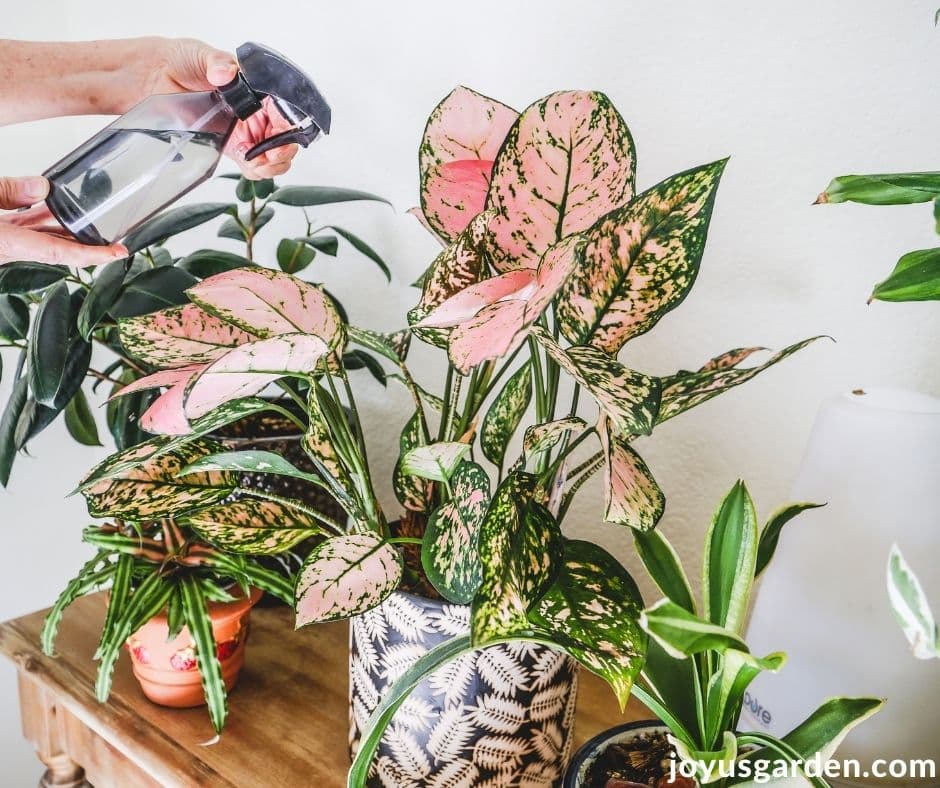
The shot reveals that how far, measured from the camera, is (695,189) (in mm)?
410

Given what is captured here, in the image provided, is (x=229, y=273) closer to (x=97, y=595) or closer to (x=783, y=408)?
(x=783, y=408)

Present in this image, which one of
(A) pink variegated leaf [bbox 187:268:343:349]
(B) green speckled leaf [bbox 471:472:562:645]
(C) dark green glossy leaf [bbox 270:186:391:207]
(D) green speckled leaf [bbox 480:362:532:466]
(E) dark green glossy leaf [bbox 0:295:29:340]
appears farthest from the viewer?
(C) dark green glossy leaf [bbox 270:186:391:207]

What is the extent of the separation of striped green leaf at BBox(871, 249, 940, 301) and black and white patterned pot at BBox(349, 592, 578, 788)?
345 mm

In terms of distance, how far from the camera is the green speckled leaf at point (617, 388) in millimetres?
371

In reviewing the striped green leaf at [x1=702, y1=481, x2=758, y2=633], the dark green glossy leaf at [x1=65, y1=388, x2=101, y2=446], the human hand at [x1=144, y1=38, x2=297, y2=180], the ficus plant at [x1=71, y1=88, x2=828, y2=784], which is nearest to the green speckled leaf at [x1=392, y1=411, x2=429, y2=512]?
the ficus plant at [x1=71, y1=88, x2=828, y2=784]

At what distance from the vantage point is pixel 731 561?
462mm

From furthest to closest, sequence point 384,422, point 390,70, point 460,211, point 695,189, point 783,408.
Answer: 1. point 384,422
2. point 390,70
3. point 783,408
4. point 460,211
5. point 695,189

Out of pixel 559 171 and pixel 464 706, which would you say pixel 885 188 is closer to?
pixel 559 171

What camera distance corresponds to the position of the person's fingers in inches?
23.9

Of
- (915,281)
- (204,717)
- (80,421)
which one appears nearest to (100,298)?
(80,421)

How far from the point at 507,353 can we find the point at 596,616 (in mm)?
182

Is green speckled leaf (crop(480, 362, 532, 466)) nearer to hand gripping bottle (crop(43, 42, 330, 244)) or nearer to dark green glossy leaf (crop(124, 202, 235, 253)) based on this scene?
hand gripping bottle (crop(43, 42, 330, 244))

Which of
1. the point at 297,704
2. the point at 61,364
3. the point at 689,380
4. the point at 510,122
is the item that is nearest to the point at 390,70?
the point at 510,122

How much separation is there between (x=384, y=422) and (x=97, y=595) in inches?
18.3
